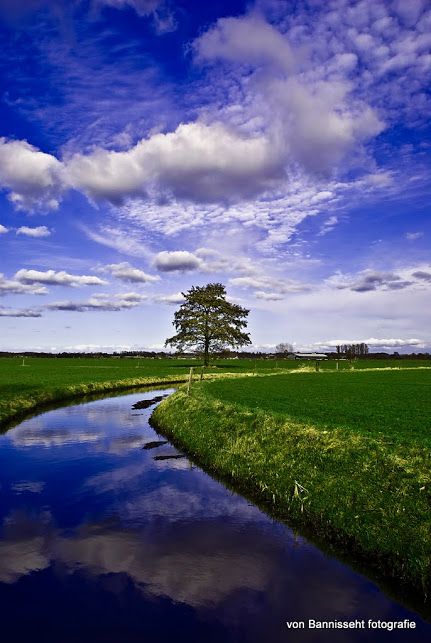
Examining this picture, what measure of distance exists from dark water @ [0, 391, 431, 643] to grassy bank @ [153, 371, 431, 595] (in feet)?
3.09

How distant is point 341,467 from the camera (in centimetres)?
1455

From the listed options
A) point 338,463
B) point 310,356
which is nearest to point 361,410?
point 338,463

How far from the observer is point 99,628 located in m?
8.83

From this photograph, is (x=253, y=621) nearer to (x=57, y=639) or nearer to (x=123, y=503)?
(x=57, y=639)

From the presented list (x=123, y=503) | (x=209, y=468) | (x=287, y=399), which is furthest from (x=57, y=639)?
(x=287, y=399)

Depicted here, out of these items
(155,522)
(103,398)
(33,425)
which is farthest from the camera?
(103,398)

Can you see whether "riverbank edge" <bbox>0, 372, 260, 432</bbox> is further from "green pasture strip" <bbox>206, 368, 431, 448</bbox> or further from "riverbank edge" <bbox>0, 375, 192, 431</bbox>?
"green pasture strip" <bbox>206, 368, 431, 448</bbox>

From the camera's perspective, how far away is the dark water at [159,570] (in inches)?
352

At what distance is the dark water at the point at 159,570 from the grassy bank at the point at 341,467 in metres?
0.94

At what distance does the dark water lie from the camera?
893 centimetres

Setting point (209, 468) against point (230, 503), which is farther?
point (209, 468)

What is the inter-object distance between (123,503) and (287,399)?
17377 millimetres

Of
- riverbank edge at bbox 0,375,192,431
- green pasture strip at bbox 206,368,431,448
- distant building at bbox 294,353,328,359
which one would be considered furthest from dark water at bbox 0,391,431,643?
distant building at bbox 294,353,328,359

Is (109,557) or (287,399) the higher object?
(287,399)
